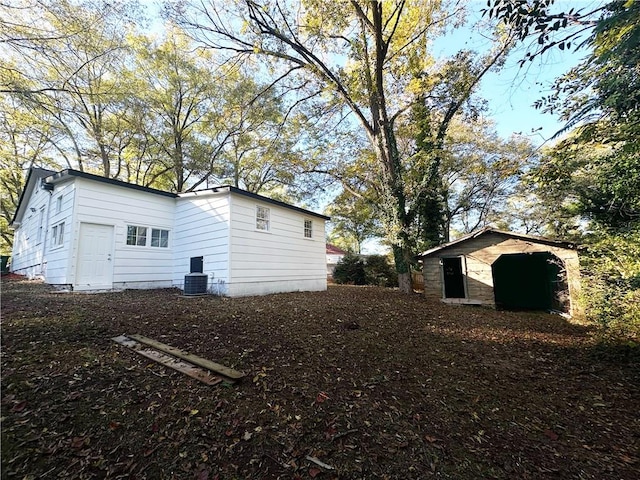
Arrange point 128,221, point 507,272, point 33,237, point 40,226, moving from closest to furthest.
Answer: point 128,221 → point 507,272 → point 40,226 → point 33,237

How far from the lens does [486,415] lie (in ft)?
8.68

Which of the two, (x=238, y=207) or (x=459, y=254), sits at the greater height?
(x=238, y=207)

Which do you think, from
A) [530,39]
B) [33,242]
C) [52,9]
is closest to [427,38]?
[530,39]

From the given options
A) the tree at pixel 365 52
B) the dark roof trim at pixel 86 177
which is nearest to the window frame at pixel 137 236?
the dark roof trim at pixel 86 177

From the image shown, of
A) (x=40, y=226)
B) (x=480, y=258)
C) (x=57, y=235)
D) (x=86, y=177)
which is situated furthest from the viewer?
(x=40, y=226)

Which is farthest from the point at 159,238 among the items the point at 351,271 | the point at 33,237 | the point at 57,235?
the point at 351,271

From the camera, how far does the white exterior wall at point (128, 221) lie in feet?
26.1

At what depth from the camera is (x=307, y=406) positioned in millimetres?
2611

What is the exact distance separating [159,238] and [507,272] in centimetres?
1347

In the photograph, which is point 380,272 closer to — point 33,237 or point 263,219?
point 263,219

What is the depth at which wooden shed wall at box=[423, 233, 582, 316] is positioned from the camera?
7.71 m

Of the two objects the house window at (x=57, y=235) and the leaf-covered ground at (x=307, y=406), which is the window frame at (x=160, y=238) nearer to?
the house window at (x=57, y=235)

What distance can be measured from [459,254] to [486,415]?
707 cm

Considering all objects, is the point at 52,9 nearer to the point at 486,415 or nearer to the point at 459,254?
the point at 486,415
